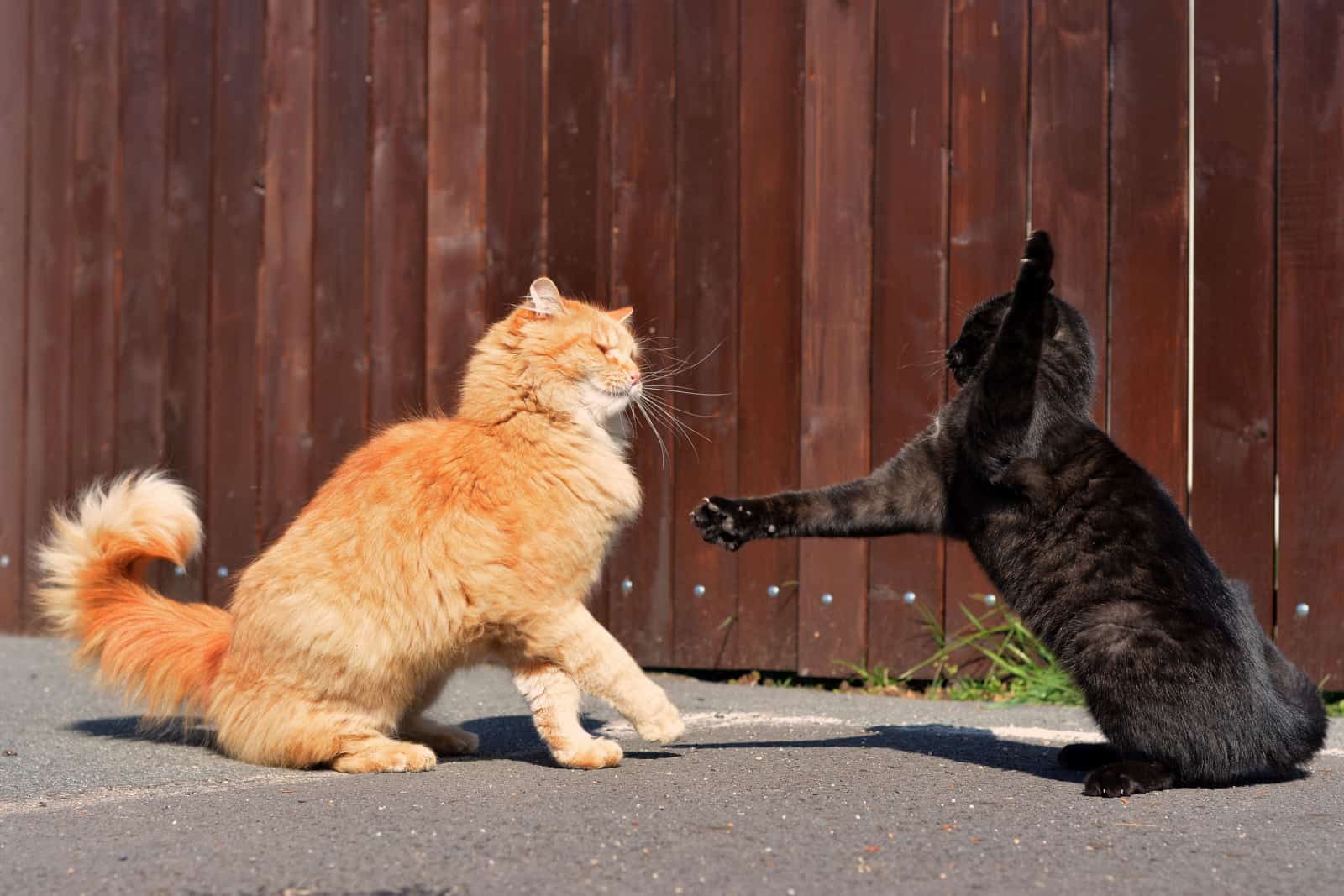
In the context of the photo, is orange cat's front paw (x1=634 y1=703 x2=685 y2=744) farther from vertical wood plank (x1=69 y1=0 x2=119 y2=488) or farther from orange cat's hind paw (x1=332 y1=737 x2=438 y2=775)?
vertical wood plank (x1=69 y1=0 x2=119 y2=488)

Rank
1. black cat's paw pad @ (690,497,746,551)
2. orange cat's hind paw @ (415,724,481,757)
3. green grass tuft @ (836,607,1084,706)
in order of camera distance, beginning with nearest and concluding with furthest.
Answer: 1. black cat's paw pad @ (690,497,746,551)
2. orange cat's hind paw @ (415,724,481,757)
3. green grass tuft @ (836,607,1084,706)

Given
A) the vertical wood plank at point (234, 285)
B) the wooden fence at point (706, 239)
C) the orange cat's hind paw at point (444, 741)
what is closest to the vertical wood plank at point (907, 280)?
the wooden fence at point (706, 239)

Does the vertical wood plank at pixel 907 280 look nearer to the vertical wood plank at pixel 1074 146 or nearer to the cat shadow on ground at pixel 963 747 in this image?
the vertical wood plank at pixel 1074 146

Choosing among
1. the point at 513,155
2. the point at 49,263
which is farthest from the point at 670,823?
the point at 49,263

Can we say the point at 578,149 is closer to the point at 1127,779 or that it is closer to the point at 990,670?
the point at 990,670

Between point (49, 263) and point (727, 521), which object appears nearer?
point (727, 521)

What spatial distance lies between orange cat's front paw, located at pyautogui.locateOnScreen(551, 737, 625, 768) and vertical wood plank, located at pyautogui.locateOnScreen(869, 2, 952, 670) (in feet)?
6.08

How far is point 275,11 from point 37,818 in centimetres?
421

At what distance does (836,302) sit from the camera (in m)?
5.21

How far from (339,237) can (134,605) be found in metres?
2.40

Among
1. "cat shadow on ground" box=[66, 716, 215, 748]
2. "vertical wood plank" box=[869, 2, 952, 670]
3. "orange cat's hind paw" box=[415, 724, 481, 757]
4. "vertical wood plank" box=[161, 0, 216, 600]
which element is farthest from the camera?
"vertical wood plank" box=[161, 0, 216, 600]

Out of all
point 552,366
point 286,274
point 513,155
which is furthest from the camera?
point 286,274

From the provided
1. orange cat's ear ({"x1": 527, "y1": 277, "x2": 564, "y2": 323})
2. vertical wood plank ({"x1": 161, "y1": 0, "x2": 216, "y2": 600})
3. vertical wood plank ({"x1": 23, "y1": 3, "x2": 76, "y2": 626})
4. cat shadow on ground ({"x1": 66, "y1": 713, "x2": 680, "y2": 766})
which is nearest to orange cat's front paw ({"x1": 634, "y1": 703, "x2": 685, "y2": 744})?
cat shadow on ground ({"x1": 66, "y1": 713, "x2": 680, "y2": 766})

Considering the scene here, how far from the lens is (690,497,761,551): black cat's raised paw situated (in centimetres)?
347
